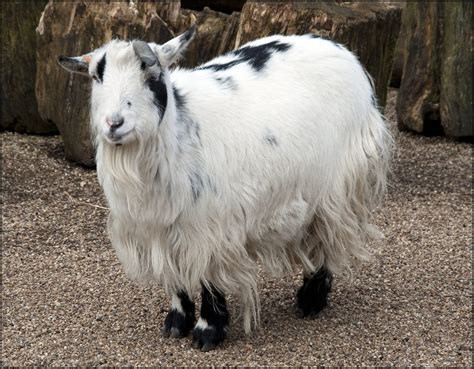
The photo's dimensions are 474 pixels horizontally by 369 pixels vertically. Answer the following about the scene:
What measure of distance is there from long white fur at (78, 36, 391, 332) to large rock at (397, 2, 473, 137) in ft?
12.1

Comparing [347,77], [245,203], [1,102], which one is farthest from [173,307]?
[1,102]

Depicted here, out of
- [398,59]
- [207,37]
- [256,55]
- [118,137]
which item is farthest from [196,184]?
[398,59]

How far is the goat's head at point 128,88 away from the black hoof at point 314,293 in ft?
5.08

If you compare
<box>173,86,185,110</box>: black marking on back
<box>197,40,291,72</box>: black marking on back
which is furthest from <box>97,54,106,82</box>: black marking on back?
<box>197,40,291,72</box>: black marking on back

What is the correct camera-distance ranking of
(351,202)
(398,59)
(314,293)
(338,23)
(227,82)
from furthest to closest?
1. (398,59)
2. (338,23)
3. (314,293)
4. (351,202)
5. (227,82)

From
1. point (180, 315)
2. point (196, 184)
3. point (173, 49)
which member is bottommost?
point (180, 315)

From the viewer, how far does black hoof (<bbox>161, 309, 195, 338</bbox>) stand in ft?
16.8

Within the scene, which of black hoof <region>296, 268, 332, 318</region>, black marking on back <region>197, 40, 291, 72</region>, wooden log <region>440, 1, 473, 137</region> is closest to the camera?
black marking on back <region>197, 40, 291, 72</region>

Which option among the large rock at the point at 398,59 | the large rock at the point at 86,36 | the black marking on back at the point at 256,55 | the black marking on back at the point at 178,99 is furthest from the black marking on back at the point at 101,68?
the large rock at the point at 398,59

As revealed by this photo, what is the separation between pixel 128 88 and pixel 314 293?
179cm

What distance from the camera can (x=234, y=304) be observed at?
5625 millimetres

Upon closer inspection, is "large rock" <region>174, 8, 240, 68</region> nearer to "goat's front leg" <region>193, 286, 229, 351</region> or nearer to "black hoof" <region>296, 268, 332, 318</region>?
"black hoof" <region>296, 268, 332, 318</region>

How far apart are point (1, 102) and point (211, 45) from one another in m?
2.30

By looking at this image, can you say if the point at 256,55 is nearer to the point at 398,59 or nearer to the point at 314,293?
the point at 314,293
